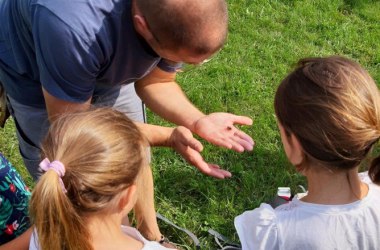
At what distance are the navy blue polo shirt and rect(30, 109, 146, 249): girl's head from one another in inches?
9.9

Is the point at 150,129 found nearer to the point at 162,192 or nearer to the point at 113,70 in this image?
the point at 113,70

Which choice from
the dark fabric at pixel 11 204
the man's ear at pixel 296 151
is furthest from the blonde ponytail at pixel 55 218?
the man's ear at pixel 296 151

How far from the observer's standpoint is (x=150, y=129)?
6.52ft

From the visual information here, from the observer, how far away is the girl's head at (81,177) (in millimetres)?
1261

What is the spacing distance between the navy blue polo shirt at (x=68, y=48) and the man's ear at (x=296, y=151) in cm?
56

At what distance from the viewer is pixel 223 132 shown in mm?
1925

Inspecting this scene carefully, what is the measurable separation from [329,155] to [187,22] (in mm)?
561

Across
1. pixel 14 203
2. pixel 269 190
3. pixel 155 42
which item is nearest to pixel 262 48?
pixel 269 190

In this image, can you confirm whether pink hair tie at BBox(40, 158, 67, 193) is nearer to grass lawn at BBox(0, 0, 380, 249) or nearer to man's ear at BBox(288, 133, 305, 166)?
man's ear at BBox(288, 133, 305, 166)

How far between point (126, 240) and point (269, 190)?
1363mm

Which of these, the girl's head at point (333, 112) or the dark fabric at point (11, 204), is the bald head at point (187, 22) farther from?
the dark fabric at point (11, 204)

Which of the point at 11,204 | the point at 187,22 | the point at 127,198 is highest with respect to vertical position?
the point at 187,22

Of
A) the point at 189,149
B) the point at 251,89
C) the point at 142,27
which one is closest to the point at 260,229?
the point at 189,149

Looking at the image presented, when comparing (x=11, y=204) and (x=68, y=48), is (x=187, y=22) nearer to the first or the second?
(x=68, y=48)
